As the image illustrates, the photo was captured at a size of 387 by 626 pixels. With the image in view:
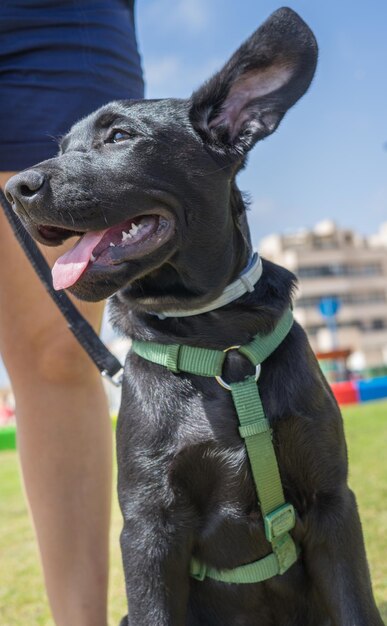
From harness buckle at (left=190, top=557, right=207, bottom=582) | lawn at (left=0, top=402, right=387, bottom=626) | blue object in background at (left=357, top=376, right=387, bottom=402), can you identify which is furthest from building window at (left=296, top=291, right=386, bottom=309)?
harness buckle at (left=190, top=557, right=207, bottom=582)

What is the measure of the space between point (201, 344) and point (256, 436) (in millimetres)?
304

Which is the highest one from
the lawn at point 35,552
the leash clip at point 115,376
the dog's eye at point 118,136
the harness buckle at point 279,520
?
the dog's eye at point 118,136

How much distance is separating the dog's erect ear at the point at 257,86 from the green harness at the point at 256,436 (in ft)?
1.76

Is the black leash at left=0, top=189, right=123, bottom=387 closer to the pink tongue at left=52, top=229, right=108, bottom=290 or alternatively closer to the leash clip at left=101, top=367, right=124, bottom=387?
the leash clip at left=101, top=367, right=124, bottom=387

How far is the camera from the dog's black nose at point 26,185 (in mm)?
1832

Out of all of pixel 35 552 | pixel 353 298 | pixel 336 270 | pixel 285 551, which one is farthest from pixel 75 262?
pixel 353 298

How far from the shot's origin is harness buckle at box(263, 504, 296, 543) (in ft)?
6.28

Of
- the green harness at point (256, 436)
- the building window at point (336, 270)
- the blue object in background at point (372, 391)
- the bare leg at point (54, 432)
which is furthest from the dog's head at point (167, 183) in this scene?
the building window at point (336, 270)

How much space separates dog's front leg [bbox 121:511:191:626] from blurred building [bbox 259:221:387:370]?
73193 mm

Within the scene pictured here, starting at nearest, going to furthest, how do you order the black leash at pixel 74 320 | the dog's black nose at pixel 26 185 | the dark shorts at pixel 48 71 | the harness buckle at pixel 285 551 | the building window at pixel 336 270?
the dog's black nose at pixel 26 185
the harness buckle at pixel 285 551
the black leash at pixel 74 320
the dark shorts at pixel 48 71
the building window at pixel 336 270

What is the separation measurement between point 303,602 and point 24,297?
1262mm

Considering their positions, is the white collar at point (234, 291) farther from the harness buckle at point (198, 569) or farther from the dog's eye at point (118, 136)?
the harness buckle at point (198, 569)

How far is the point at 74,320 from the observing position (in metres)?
2.34

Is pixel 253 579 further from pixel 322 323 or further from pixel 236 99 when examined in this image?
pixel 322 323
